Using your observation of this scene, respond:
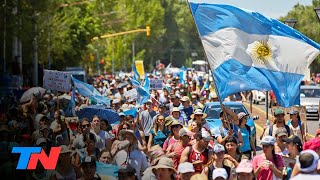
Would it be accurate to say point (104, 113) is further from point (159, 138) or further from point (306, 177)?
point (306, 177)

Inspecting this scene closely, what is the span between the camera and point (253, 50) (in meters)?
14.1

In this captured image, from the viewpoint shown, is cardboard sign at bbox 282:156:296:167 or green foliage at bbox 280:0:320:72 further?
green foliage at bbox 280:0:320:72

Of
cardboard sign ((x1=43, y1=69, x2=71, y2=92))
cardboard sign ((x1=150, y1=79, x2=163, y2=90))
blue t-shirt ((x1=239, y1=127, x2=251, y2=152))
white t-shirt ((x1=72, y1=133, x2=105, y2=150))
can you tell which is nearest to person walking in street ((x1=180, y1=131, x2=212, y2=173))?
white t-shirt ((x1=72, y1=133, x2=105, y2=150))

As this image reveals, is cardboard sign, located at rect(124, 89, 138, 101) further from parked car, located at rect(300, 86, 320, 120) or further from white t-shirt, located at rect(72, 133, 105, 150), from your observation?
parked car, located at rect(300, 86, 320, 120)

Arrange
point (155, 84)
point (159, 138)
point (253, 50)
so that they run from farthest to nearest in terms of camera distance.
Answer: point (155, 84), point (159, 138), point (253, 50)

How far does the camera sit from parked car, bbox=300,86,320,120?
128 feet

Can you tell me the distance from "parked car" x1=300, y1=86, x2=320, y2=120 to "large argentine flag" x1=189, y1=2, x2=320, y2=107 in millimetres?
24465

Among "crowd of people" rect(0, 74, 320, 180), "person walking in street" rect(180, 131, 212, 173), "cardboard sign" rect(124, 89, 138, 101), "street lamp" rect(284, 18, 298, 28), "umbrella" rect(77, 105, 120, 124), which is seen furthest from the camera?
"street lamp" rect(284, 18, 298, 28)

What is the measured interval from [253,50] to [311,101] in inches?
1031

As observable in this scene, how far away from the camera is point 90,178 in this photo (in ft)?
35.0

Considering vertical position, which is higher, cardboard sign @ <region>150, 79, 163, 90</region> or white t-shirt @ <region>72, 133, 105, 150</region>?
white t-shirt @ <region>72, 133, 105, 150</region>

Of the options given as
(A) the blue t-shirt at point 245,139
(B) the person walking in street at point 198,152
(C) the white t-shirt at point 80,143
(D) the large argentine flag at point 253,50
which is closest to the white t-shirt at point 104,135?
(C) the white t-shirt at point 80,143

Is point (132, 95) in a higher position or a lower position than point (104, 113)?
lower

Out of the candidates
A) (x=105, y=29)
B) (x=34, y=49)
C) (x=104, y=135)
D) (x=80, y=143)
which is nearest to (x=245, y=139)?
(x=104, y=135)
